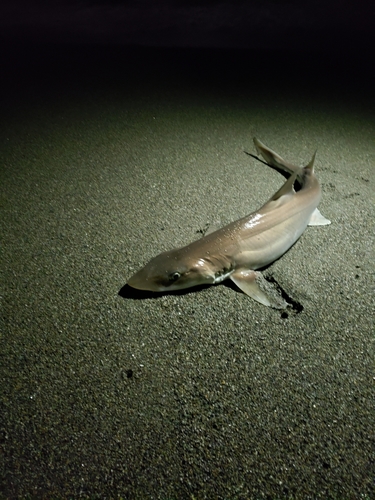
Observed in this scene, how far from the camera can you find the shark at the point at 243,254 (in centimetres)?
156

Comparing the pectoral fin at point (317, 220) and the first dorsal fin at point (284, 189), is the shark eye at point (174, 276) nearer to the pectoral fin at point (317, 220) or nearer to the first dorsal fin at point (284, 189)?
the first dorsal fin at point (284, 189)

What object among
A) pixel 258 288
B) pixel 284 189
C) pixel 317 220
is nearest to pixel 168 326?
pixel 258 288

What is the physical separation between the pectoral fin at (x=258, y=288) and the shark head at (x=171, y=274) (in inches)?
5.7

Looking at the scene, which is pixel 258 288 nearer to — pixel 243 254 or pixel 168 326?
pixel 243 254

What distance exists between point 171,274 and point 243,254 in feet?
1.18

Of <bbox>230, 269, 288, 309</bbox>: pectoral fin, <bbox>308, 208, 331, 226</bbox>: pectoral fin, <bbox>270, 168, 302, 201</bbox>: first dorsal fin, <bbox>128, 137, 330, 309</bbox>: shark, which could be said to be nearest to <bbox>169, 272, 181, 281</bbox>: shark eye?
<bbox>128, 137, 330, 309</bbox>: shark

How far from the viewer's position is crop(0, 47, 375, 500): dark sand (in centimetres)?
110

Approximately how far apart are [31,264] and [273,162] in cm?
165

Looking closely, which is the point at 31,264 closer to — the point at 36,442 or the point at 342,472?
the point at 36,442

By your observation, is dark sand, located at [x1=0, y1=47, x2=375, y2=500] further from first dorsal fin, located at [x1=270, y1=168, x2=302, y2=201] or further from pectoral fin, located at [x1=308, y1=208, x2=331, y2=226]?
first dorsal fin, located at [x1=270, y1=168, x2=302, y2=201]

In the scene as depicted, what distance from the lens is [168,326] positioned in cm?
147

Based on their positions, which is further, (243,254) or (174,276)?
(243,254)

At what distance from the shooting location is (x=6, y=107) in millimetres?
2877

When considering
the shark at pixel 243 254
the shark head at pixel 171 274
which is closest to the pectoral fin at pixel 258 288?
the shark at pixel 243 254
